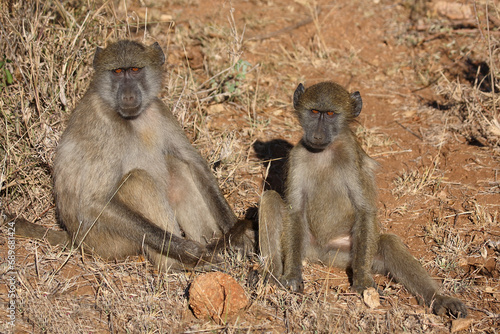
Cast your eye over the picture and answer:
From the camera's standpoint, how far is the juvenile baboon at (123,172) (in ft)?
13.0

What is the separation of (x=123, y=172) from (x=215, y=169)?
3.91 ft

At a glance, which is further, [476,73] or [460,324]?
[476,73]

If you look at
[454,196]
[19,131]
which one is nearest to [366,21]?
[454,196]

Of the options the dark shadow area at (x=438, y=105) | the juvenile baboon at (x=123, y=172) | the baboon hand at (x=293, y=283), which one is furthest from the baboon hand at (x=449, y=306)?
the dark shadow area at (x=438, y=105)

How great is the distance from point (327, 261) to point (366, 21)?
4452 millimetres

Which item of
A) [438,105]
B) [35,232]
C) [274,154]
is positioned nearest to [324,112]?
[274,154]

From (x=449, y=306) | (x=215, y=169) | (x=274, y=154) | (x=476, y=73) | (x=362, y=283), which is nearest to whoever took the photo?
(x=449, y=306)

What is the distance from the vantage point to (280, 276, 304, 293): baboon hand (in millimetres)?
3713

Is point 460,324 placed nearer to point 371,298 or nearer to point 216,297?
point 371,298

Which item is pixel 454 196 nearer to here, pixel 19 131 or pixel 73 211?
pixel 73 211

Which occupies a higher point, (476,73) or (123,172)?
(476,73)

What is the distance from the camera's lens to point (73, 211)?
4086mm

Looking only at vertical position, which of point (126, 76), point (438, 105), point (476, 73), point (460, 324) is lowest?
point (460, 324)

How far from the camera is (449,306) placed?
3469mm
